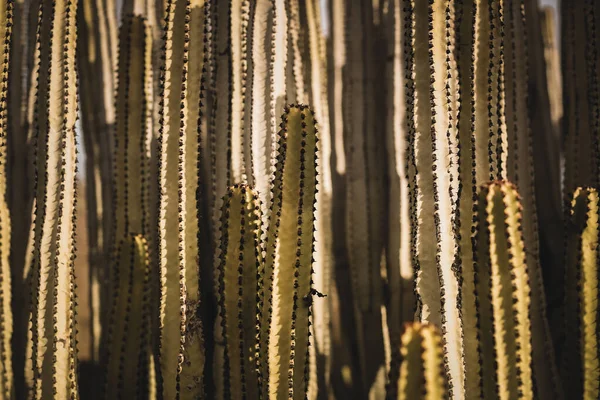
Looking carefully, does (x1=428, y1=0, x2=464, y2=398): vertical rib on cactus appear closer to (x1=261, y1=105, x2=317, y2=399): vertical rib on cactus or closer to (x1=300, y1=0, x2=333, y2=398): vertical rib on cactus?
(x1=261, y1=105, x2=317, y2=399): vertical rib on cactus

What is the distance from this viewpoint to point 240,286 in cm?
222

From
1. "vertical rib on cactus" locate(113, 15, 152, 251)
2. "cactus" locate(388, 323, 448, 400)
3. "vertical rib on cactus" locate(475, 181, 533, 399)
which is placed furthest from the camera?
"vertical rib on cactus" locate(113, 15, 152, 251)

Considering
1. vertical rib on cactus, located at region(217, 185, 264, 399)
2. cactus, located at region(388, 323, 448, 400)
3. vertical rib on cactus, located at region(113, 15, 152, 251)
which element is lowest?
cactus, located at region(388, 323, 448, 400)

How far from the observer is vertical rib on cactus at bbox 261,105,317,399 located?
7.07 ft

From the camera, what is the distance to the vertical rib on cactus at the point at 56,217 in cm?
235

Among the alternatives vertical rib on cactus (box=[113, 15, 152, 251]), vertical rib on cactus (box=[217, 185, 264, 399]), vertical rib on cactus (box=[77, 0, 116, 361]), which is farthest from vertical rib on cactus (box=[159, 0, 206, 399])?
vertical rib on cactus (box=[77, 0, 116, 361])

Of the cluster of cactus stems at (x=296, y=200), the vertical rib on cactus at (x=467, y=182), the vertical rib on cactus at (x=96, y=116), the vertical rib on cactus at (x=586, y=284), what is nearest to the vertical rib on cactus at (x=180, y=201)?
the cluster of cactus stems at (x=296, y=200)

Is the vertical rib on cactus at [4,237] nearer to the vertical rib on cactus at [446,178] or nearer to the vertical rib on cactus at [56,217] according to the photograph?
the vertical rib on cactus at [56,217]

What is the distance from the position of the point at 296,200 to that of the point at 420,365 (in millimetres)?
836

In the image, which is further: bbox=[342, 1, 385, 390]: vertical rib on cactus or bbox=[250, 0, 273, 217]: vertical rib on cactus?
bbox=[342, 1, 385, 390]: vertical rib on cactus

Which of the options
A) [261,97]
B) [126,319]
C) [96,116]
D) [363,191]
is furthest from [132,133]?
[363,191]

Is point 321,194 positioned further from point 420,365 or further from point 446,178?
point 420,365

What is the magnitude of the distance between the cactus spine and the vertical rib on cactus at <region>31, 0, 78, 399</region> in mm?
150

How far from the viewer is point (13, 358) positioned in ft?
9.29
